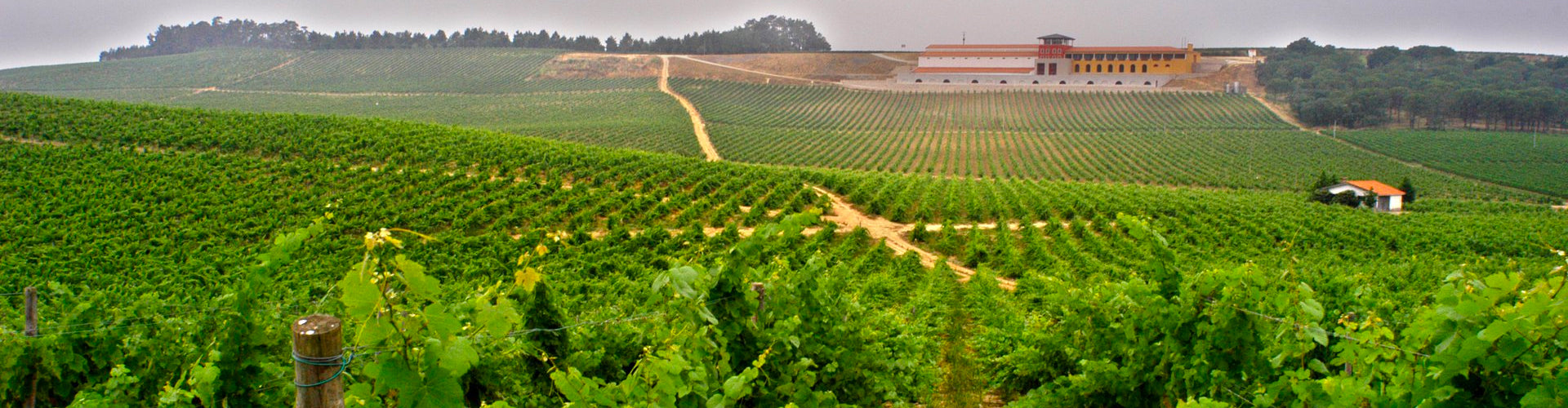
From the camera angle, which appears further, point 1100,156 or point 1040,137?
point 1040,137

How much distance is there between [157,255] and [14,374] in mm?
16398

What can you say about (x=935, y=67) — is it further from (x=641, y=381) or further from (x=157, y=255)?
(x=641, y=381)

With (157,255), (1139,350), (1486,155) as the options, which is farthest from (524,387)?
(1486,155)

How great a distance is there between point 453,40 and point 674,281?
143580mm

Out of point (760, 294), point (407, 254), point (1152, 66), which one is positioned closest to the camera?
point (760, 294)

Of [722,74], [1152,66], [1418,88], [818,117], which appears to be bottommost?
[818,117]

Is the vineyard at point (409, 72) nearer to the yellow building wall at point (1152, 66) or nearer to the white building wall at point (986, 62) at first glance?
the white building wall at point (986, 62)

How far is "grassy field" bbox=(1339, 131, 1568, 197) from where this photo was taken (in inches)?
2393

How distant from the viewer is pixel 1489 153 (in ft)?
227

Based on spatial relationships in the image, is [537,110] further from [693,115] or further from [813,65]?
[813,65]

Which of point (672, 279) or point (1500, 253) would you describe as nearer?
point (672, 279)

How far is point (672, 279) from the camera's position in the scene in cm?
487

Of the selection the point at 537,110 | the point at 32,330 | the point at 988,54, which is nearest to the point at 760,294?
the point at 32,330

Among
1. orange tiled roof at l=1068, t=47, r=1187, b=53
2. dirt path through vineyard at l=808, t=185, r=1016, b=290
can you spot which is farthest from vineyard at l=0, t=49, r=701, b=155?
orange tiled roof at l=1068, t=47, r=1187, b=53
